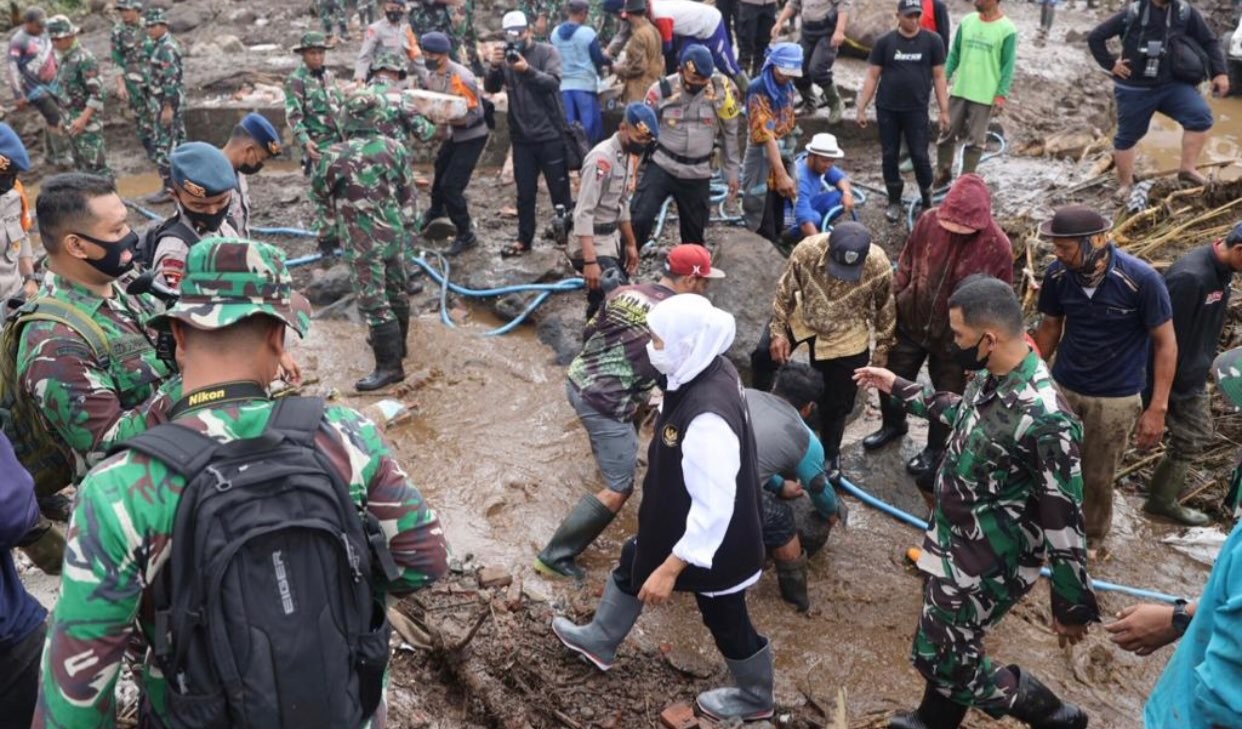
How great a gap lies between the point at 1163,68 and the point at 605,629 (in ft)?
21.1

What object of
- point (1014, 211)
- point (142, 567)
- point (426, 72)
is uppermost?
point (142, 567)

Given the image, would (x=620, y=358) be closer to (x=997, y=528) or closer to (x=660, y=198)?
(x=997, y=528)

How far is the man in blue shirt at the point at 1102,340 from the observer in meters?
4.65

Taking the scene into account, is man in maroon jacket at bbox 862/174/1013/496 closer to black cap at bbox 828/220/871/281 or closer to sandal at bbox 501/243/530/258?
black cap at bbox 828/220/871/281

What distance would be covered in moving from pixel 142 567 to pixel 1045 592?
179 inches

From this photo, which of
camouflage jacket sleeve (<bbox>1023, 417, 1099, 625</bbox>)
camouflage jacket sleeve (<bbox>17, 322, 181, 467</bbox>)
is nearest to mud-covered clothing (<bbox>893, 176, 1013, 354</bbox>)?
camouflage jacket sleeve (<bbox>1023, 417, 1099, 625</bbox>)

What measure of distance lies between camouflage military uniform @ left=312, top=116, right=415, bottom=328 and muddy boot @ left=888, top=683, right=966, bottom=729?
4.25 meters

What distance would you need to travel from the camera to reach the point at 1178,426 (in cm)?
556

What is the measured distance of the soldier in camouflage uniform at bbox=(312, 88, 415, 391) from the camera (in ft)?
21.1

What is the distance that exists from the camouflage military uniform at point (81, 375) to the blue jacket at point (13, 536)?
21.4 inches

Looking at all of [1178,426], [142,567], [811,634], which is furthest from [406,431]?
[1178,426]

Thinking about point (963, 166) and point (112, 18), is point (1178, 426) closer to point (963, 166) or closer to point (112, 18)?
point (963, 166)

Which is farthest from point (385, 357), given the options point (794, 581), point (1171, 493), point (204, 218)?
point (1171, 493)

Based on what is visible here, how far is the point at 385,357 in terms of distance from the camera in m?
6.71
